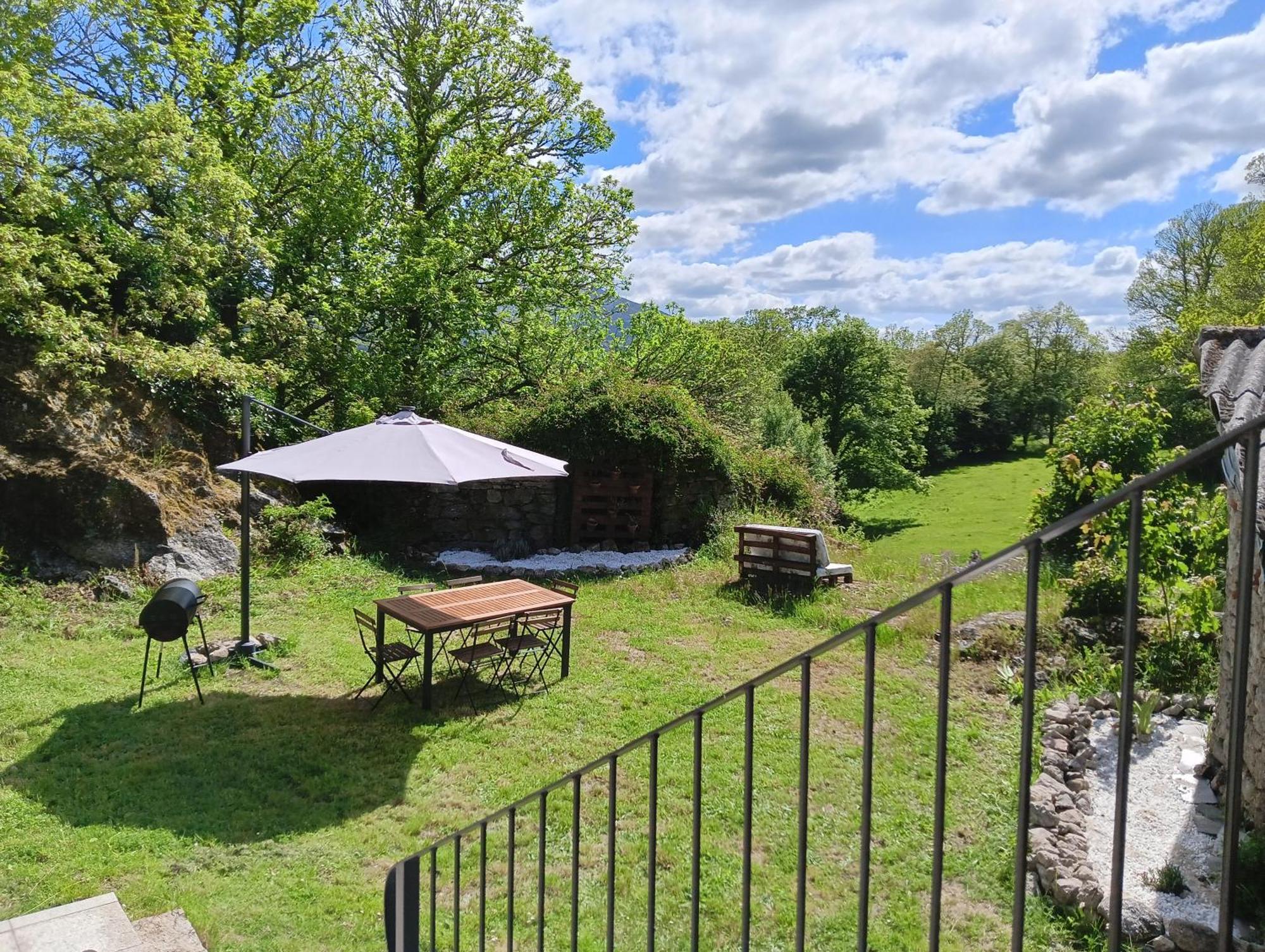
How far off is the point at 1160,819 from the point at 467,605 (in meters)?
4.99

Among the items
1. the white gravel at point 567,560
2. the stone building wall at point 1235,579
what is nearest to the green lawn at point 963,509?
the white gravel at point 567,560

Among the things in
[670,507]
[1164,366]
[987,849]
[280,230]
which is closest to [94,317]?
[280,230]

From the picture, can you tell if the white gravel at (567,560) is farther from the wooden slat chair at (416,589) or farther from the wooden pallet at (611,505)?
the wooden slat chair at (416,589)

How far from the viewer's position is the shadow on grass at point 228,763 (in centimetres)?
470

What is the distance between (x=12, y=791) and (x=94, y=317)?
302 inches

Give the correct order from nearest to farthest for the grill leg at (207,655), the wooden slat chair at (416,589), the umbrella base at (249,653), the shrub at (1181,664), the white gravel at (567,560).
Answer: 1. the shrub at (1181,664)
2. the grill leg at (207,655)
3. the umbrella base at (249,653)
4. the wooden slat chair at (416,589)
5. the white gravel at (567,560)

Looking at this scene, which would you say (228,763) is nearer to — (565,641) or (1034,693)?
(565,641)

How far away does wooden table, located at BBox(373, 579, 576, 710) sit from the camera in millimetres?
6273

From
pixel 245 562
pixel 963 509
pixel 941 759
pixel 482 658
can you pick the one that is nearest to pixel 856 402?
pixel 963 509

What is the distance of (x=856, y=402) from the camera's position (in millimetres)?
29078

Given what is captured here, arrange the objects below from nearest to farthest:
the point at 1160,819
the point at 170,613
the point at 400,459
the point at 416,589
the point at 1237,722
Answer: the point at 1237,722 → the point at 1160,819 → the point at 170,613 → the point at 400,459 → the point at 416,589

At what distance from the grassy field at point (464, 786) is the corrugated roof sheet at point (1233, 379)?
2.29 meters

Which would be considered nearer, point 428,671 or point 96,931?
point 96,931

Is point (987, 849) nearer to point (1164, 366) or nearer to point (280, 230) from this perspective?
point (280, 230)
